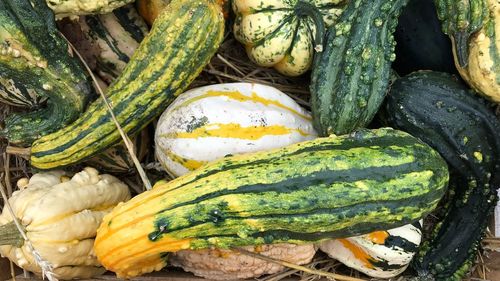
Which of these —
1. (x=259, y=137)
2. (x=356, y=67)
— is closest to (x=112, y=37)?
(x=259, y=137)

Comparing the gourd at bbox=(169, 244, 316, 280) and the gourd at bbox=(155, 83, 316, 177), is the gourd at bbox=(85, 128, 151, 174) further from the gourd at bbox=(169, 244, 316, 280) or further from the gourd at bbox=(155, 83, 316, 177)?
the gourd at bbox=(169, 244, 316, 280)

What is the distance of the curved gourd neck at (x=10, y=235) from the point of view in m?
1.81

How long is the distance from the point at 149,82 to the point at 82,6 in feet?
1.08

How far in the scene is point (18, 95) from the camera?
2.12m

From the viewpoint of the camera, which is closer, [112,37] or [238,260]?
[238,260]

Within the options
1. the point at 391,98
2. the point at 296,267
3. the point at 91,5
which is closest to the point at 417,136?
the point at 391,98

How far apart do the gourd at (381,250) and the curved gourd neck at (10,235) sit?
1.02 m

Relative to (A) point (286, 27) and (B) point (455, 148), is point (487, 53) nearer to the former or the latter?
(B) point (455, 148)

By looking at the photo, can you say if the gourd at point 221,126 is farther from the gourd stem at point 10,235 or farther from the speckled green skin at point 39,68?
the gourd stem at point 10,235

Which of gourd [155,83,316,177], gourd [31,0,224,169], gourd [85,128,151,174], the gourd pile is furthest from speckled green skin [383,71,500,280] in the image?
gourd [85,128,151,174]

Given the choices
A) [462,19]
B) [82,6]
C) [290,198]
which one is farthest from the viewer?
[82,6]

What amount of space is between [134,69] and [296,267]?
0.85 m

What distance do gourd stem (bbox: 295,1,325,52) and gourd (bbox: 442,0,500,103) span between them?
1.39 feet

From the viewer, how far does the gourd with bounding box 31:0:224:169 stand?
1.90 m
